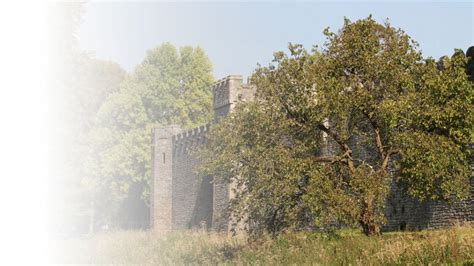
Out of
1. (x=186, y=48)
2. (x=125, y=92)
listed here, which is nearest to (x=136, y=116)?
(x=125, y=92)

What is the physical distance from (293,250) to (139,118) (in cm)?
3411

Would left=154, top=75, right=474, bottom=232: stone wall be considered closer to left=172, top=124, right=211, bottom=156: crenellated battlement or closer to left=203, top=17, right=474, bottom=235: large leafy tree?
left=172, top=124, right=211, bottom=156: crenellated battlement

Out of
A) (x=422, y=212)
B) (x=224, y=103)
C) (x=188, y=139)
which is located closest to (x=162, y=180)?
(x=188, y=139)

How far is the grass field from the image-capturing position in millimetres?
17109

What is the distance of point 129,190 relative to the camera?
2172 inches

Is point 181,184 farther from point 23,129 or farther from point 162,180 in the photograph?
point 23,129


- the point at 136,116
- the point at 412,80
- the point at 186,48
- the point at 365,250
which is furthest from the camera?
the point at 186,48

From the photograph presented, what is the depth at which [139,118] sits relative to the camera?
5403cm

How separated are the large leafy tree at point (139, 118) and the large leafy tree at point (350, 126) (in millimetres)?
29521

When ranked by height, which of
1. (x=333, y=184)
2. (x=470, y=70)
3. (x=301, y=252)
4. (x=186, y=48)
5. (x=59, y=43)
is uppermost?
(x=186, y=48)

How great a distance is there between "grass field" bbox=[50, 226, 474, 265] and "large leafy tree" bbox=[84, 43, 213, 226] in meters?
18.2

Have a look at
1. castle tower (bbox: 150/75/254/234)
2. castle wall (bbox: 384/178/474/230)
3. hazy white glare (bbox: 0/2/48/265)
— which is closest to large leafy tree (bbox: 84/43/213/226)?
castle tower (bbox: 150/75/254/234)

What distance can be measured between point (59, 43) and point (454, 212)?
857 inches

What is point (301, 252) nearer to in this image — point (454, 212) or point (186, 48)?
point (454, 212)
